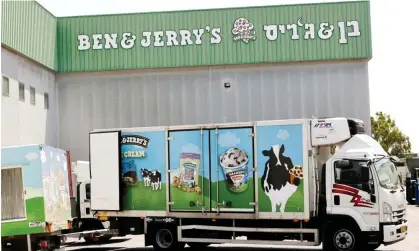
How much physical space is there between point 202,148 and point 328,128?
3182mm

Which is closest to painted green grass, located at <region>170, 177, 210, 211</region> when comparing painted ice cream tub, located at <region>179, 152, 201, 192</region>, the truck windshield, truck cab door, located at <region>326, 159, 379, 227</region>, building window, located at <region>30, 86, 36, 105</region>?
painted ice cream tub, located at <region>179, 152, 201, 192</region>

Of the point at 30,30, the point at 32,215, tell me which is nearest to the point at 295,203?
the point at 32,215

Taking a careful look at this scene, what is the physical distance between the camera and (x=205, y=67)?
102 feet

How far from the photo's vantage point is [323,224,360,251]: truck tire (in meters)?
14.0

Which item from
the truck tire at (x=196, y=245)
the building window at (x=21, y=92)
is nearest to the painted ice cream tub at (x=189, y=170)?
the truck tire at (x=196, y=245)

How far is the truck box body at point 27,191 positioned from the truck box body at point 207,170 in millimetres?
2651

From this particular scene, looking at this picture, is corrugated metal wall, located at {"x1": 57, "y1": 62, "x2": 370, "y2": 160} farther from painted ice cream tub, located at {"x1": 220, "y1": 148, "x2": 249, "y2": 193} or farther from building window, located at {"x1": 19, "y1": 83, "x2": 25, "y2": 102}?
painted ice cream tub, located at {"x1": 220, "y1": 148, "x2": 249, "y2": 193}

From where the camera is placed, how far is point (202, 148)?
1538cm

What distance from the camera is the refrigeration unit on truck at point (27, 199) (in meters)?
13.0

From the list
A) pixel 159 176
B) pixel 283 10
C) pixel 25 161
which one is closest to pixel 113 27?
pixel 283 10

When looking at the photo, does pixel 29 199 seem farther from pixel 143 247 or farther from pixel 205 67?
pixel 205 67

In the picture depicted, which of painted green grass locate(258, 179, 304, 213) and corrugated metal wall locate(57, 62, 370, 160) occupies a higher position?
corrugated metal wall locate(57, 62, 370, 160)

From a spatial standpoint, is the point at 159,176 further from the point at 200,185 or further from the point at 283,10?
the point at 283,10

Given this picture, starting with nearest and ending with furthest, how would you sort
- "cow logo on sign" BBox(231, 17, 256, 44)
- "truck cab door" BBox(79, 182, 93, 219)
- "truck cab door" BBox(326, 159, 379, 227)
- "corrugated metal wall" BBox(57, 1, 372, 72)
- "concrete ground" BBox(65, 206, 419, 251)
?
"truck cab door" BBox(326, 159, 379, 227) < "concrete ground" BBox(65, 206, 419, 251) < "truck cab door" BBox(79, 182, 93, 219) < "corrugated metal wall" BBox(57, 1, 372, 72) < "cow logo on sign" BBox(231, 17, 256, 44)
